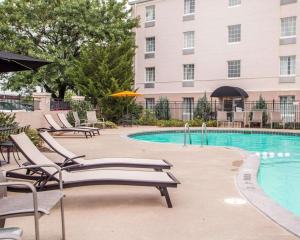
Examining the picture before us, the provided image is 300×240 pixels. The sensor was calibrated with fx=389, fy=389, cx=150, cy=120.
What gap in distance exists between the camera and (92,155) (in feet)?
38.1

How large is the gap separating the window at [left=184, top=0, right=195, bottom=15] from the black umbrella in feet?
80.9

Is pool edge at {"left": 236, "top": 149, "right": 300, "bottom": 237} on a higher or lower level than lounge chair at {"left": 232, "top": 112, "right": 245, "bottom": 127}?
lower

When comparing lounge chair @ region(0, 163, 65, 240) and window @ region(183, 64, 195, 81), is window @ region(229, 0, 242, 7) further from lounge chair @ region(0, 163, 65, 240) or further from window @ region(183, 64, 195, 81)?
lounge chair @ region(0, 163, 65, 240)

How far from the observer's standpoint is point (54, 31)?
99.9ft

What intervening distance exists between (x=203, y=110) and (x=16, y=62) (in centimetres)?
2172

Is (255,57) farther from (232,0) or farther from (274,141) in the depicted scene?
(274,141)

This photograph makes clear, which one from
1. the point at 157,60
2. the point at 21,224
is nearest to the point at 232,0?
the point at 157,60

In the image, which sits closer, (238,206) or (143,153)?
(238,206)

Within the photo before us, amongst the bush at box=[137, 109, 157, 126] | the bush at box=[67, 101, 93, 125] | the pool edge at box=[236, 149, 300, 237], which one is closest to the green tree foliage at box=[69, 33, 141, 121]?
the bush at box=[67, 101, 93, 125]

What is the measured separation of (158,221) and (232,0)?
27554 mm

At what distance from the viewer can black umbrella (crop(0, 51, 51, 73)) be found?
8.18m

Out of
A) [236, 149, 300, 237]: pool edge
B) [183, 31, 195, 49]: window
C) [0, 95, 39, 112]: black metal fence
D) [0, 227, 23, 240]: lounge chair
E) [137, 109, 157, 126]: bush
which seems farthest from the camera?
[183, 31, 195, 49]: window

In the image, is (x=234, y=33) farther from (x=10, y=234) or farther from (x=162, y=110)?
(x=10, y=234)

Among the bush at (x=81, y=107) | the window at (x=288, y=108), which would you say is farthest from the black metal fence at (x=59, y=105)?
the window at (x=288, y=108)
